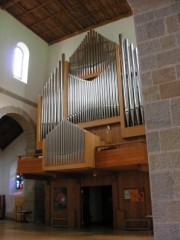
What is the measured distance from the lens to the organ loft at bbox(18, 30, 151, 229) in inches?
324

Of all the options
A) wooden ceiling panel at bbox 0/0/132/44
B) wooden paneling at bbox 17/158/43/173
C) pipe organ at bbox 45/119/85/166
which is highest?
wooden ceiling panel at bbox 0/0/132/44

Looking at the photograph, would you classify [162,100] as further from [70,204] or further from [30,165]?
[70,204]

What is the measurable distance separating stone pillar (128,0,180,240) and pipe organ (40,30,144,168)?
18.2 ft

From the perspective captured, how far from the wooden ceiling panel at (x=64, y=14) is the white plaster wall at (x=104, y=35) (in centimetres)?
23

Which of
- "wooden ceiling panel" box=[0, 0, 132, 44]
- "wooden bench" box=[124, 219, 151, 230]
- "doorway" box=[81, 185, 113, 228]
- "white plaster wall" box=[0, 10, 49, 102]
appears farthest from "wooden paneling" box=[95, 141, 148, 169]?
"wooden ceiling panel" box=[0, 0, 132, 44]

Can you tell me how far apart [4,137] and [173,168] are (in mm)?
12821

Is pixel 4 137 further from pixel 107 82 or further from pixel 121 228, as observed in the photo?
pixel 121 228

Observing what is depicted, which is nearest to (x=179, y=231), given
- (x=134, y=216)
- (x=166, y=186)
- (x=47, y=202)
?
(x=166, y=186)

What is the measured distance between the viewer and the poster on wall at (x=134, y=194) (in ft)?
30.0

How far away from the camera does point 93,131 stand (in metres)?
9.91

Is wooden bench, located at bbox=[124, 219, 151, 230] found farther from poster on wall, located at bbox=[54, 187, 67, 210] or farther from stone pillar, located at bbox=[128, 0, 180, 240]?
stone pillar, located at bbox=[128, 0, 180, 240]

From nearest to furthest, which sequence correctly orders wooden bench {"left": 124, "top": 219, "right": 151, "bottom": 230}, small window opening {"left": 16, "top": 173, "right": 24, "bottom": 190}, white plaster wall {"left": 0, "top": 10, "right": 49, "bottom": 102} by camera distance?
wooden bench {"left": 124, "top": 219, "right": 151, "bottom": 230} → white plaster wall {"left": 0, "top": 10, "right": 49, "bottom": 102} → small window opening {"left": 16, "top": 173, "right": 24, "bottom": 190}

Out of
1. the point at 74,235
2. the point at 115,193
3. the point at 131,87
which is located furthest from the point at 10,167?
the point at 131,87

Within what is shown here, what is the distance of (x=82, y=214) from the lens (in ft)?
33.8
